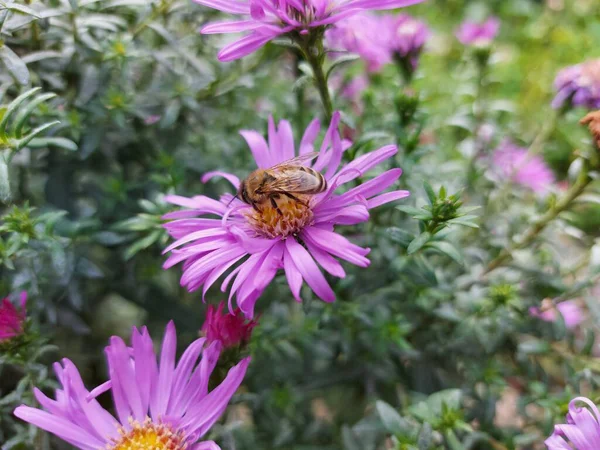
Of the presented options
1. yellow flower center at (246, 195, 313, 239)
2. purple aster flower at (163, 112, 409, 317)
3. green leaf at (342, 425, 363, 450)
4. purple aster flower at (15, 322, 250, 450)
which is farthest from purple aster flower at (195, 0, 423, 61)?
green leaf at (342, 425, 363, 450)

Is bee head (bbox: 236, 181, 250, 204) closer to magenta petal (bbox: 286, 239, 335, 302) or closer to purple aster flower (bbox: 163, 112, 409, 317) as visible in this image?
purple aster flower (bbox: 163, 112, 409, 317)

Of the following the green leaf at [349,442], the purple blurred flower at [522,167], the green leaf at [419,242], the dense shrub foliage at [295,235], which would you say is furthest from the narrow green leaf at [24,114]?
the purple blurred flower at [522,167]

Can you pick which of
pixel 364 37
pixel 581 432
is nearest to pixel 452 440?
pixel 581 432

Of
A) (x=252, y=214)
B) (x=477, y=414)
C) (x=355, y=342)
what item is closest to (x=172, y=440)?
(x=252, y=214)

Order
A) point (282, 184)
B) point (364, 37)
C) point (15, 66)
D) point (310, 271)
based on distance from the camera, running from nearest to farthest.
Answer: point (310, 271)
point (282, 184)
point (15, 66)
point (364, 37)

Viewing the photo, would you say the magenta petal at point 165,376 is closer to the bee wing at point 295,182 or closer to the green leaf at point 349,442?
the bee wing at point 295,182

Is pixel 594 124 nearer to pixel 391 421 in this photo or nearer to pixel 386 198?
pixel 386 198
